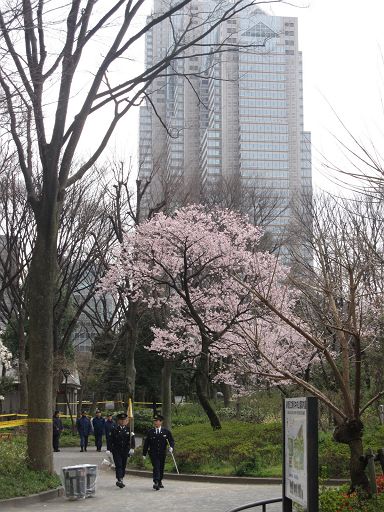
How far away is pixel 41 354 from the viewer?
14.6 metres

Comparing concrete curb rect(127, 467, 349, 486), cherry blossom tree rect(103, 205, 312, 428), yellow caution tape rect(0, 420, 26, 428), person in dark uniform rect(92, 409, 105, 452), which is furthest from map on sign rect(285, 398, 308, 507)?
person in dark uniform rect(92, 409, 105, 452)

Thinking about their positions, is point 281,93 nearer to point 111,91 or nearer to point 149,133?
point 149,133

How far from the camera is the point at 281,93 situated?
4850cm

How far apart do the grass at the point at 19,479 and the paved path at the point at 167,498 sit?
0.41 m

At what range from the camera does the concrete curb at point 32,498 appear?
12539mm

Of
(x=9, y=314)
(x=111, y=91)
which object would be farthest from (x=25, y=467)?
(x=9, y=314)

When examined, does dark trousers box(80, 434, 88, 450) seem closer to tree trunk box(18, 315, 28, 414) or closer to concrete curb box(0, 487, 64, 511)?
tree trunk box(18, 315, 28, 414)

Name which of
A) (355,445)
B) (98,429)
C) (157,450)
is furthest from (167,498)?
(98,429)

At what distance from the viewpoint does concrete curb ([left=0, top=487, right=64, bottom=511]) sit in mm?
12539

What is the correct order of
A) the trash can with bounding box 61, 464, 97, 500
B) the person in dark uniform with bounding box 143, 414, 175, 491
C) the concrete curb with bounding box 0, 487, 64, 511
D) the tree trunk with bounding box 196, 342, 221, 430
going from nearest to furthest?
the concrete curb with bounding box 0, 487, 64, 511 < the trash can with bounding box 61, 464, 97, 500 < the person in dark uniform with bounding box 143, 414, 175, 491 < the tree trunk with bounding box 196, 342, 221, 430

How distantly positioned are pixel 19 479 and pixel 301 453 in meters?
8.51

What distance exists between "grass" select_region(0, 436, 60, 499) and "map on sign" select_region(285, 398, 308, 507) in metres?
7.22

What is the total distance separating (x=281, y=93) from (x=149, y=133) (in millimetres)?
12334

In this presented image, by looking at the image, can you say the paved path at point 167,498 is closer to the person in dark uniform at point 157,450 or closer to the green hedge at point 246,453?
the person in dark uniform at point 157,450
